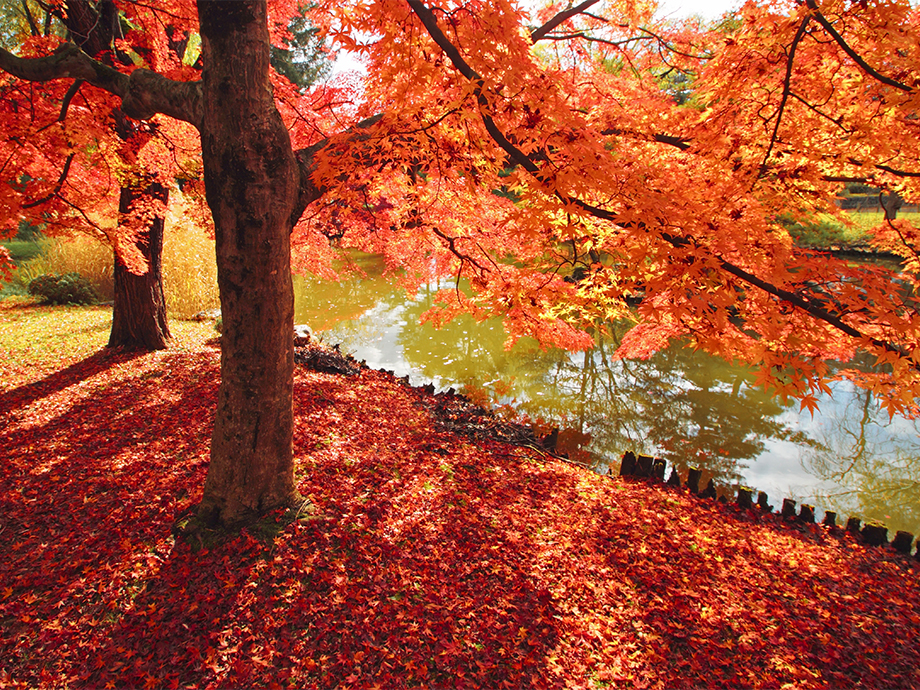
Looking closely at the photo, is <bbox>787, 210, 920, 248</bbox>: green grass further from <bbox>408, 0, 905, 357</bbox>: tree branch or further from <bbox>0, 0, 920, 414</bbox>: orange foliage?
<bbox>408, 0, 905, 357</bbox>: tree branch

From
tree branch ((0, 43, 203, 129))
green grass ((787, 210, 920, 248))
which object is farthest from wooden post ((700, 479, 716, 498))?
green grass ((787, 210, 920, 248))

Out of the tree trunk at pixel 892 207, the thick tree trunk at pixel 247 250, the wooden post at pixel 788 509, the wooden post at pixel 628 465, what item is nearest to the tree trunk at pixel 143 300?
the thick tree trunk at pixel 247 250

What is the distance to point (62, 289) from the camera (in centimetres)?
889

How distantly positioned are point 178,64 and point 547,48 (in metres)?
4.82

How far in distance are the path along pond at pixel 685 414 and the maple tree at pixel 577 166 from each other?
3372 mm

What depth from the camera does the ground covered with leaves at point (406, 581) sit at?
6.66 feet

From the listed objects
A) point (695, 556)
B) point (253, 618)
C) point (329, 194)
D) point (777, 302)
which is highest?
point (329, 194)

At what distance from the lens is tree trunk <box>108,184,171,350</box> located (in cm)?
576

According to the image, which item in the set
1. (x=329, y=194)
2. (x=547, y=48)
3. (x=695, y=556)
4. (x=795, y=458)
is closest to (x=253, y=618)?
(x=329, y=194)

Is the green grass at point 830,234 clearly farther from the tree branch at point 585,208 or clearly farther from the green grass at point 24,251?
the green grass at point 24,251

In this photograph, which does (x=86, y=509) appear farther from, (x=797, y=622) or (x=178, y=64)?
(x=178, y=64)

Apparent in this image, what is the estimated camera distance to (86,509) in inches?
112

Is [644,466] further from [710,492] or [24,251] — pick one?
[24,251]

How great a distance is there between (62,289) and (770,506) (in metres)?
13.0
